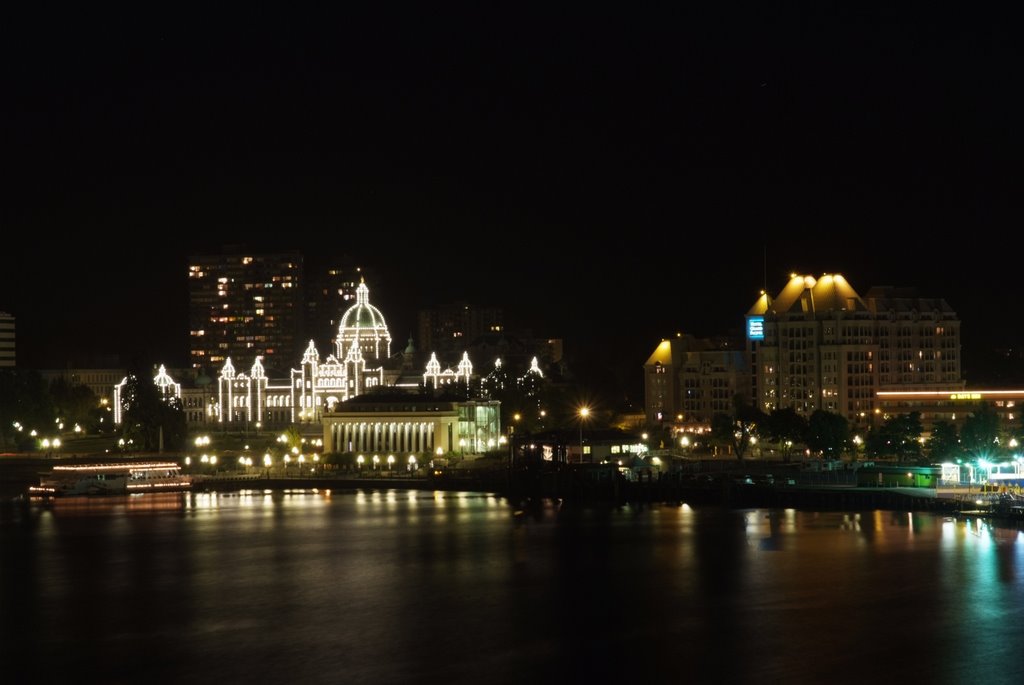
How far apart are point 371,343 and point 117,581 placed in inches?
3853

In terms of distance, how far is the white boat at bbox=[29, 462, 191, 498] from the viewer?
257 feet

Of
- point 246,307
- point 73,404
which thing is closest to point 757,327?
point 73,404

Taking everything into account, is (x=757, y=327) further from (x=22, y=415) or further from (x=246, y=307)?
(x=246, y=307)

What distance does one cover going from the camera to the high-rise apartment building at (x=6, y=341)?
467ft

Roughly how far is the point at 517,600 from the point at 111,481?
145 feet

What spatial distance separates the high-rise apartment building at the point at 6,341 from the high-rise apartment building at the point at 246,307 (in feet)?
145

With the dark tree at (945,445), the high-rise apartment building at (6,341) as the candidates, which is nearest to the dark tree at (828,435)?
the dark tree at (945,445)

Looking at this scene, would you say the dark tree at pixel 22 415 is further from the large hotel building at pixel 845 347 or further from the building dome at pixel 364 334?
the large hotel building at pixel 845 347

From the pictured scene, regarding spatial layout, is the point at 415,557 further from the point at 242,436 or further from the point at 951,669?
the point at 242,436

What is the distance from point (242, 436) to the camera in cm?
11312

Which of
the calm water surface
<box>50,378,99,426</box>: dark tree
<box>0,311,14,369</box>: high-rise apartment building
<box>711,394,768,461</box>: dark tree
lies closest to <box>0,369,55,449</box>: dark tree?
<box>50,378,99,426</box>: dark tree

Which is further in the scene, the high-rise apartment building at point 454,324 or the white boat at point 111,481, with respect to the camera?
the high-rise apartment building at point 454,324

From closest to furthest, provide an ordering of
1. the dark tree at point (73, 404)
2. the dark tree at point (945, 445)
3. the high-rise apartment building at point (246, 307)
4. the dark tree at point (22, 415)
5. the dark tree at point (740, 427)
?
the dark tree at point (945, 445)
the dark tree at point (740, 427)
the dark tree at point (22, 415)
the dark tree at point (73, 404)
the high-rise apartment building at point (246, 307)

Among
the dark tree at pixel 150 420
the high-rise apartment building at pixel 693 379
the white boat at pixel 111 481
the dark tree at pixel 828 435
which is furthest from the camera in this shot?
the high-rise apartment building at pixel 693 379
